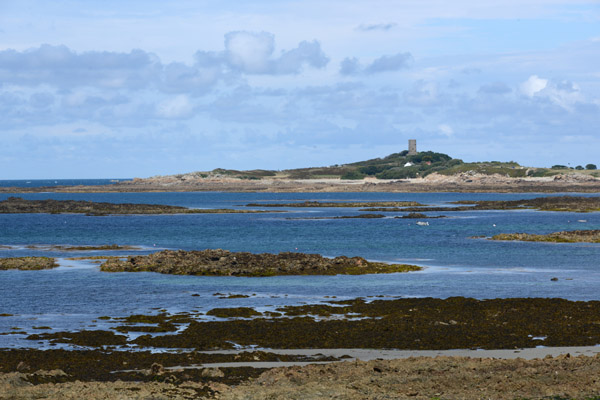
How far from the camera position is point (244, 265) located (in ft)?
137

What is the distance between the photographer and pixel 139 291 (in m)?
34.0

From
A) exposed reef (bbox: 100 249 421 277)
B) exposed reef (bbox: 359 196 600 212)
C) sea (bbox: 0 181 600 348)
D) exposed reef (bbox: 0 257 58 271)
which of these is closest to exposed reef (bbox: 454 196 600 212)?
exposed reef (bbox: 359 196 600 212)

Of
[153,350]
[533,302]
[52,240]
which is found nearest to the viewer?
[153,350]

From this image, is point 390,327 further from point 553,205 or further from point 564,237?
point 553,205

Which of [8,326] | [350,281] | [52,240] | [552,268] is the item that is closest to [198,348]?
[8,326]

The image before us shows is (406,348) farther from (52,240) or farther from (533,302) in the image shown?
(52,240)

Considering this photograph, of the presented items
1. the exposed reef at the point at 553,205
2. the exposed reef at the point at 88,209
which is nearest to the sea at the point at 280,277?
the exposed reef at the point at 553,205

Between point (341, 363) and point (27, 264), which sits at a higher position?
point (341, 363)

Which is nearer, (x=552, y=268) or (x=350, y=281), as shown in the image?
(x=350, y=281)

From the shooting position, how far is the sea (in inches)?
1191

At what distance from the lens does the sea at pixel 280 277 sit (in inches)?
1191

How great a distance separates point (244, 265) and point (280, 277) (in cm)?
325

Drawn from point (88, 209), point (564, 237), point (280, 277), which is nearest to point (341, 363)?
point (280, 277)

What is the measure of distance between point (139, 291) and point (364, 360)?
54.3 ft
